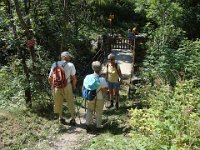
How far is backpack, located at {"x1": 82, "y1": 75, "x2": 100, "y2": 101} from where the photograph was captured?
26.3ft

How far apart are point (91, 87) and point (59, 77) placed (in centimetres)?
78

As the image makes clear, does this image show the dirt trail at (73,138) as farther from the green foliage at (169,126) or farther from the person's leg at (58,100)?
the green foliage at (169,126)

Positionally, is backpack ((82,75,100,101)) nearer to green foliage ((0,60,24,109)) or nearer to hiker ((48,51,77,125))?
hiker ((48,51,77,125))

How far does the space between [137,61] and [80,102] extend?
4203mm

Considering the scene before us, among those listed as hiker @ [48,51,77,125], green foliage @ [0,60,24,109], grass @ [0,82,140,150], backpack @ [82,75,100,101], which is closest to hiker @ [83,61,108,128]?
backpack @ [82,75,100,101]

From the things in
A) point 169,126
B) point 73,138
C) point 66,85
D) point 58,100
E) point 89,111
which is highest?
point 169,126

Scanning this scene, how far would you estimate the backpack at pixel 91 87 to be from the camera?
26.3 feet

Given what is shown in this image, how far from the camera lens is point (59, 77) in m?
8.38

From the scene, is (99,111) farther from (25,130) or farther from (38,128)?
(25,130)

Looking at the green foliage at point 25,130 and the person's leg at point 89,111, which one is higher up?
the person's leg at point 89,111

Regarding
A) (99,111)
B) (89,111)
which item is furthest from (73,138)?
(99,111)

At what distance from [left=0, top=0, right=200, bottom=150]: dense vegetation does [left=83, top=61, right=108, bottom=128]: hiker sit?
0.55 m

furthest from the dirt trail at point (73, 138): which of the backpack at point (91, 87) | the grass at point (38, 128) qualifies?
the backpack at point (91, 87)

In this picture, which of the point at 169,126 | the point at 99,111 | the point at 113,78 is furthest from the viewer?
the point at 113,78
